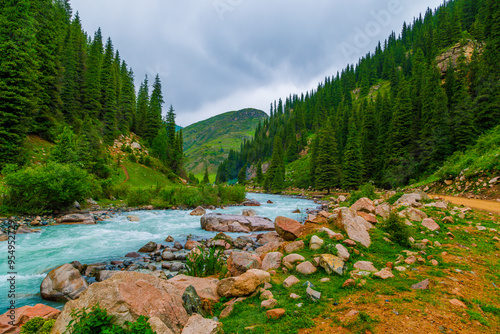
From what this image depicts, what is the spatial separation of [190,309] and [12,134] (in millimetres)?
29012

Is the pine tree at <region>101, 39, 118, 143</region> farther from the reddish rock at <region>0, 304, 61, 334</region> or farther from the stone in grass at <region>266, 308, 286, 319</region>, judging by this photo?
the stone in grass at <region>266, 308, 286, 319</region>

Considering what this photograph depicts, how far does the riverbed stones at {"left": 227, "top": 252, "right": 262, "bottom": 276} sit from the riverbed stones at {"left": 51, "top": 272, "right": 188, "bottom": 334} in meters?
2.37

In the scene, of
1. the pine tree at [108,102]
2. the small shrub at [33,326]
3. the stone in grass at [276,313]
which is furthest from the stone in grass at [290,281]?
the pine tree at [108,102]

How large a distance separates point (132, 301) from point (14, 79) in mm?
32214

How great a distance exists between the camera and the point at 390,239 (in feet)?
24.7

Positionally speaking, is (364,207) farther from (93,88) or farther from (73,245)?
(93,88)

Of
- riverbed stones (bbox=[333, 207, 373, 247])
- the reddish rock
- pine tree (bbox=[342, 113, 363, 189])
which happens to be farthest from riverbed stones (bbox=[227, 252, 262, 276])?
pine tree (bbox=[342, 113, 363, 189])

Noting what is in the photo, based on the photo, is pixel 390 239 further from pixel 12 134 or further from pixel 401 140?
pixel 401 140

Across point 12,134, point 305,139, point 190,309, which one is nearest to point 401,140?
point 190,309

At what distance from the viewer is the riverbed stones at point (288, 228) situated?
30.6 ft

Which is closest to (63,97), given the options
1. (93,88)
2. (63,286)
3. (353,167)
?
(93,88)

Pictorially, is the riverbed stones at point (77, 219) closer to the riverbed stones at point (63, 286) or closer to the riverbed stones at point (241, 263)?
the riverbed stones at point (63, 286)

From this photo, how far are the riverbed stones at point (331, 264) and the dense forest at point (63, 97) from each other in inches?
1150

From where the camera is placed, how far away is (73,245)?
13.2m
